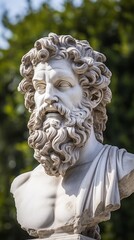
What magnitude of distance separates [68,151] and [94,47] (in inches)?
227

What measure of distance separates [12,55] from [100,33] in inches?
55.0

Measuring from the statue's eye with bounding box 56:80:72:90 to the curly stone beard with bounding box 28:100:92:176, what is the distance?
16 cm

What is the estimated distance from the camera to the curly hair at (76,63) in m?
6.93

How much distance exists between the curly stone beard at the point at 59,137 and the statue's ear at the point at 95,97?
0.48 feet

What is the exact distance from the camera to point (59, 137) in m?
6.75

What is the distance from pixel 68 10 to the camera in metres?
13.5

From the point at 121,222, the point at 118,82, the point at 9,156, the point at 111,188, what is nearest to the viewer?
the point at 111,188

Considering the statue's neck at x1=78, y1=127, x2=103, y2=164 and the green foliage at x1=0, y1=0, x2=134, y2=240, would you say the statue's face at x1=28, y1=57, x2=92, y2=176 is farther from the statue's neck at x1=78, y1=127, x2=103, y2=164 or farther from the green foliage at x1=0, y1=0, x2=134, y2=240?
the green foliage at x1=0, y1=0, x2=134, y2=240

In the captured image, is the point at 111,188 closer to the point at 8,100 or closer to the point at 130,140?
the point at 130,140

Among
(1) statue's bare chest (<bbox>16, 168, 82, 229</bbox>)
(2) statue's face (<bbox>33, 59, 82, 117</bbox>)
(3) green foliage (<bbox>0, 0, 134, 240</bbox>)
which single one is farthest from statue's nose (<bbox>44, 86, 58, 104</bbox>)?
(3) green foliage (<bbox>0, 0, 134, 240</bbox>)

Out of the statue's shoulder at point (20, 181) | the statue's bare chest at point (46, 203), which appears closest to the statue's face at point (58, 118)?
the statue's bare chest at point (46, 203)

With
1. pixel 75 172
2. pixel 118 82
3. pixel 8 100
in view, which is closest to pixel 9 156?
pixel 8 100

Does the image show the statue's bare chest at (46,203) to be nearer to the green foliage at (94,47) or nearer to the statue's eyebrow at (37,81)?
the statue's eyebrow at (37,81)

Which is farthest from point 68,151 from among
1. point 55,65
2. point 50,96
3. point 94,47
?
point 94,47
